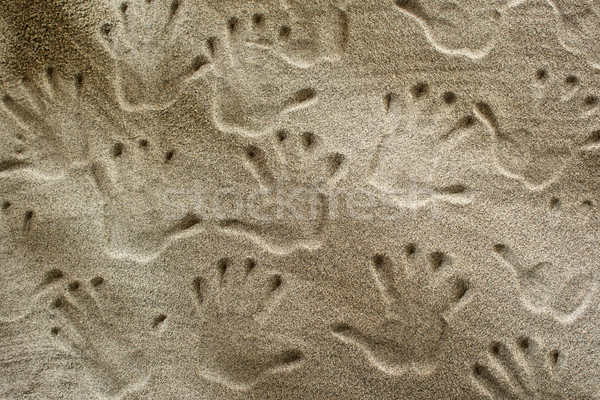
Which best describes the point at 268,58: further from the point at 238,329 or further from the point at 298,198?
the point at 238,329

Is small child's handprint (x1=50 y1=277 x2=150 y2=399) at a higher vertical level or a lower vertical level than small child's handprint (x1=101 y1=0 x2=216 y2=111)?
lower

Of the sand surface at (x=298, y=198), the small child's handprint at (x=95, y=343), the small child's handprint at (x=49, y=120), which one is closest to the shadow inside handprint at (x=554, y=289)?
the sand surface at (x=298, y=198)

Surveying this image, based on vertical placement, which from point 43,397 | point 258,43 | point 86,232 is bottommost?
point 43,397

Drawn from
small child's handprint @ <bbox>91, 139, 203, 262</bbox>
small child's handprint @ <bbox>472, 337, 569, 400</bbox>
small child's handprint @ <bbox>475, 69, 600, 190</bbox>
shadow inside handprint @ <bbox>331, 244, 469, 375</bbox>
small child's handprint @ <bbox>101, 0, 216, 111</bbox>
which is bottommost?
small child's handprint @ <bbox>472, 337, 569, 400</bbox>

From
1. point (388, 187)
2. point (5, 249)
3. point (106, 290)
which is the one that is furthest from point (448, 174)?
point (5, 249)

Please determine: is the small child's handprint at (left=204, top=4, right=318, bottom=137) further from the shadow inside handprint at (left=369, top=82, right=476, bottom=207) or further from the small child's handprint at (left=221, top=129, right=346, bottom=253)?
the shadow inside handprint at (left=369, top=82, right=476, bottom=207)

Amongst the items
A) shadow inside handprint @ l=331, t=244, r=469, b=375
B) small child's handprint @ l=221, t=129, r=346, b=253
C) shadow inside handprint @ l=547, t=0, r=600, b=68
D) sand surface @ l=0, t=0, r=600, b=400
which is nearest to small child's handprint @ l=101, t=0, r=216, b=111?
sand surface @ l=0, t=0, r=600, b=400

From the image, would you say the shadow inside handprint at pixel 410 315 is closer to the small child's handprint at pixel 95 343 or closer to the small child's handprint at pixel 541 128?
the small child's handprint at pixel 541 128

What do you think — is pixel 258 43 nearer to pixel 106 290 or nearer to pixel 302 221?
pixel 302 221
